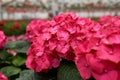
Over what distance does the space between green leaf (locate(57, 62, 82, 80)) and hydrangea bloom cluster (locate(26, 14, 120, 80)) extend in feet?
0.11

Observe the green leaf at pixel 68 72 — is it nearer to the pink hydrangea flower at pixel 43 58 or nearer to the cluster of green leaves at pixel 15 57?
the pink hydrangea flower at pixel 43 58

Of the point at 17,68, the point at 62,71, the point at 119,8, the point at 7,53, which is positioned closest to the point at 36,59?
the point at 62,71

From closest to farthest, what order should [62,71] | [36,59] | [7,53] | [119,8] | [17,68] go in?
[62,71] < [36,59] < [17,68] < [7,53] < [119,8]

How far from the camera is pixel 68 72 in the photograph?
1.82 meters

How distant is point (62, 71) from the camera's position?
185cm

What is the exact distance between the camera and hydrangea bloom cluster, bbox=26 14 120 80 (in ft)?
4.66

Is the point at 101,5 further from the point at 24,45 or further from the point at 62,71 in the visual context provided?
the point at 62,71

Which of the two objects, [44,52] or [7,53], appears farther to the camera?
[7,53]

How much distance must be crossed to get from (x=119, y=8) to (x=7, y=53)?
36.9ft

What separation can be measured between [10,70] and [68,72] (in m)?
1.01

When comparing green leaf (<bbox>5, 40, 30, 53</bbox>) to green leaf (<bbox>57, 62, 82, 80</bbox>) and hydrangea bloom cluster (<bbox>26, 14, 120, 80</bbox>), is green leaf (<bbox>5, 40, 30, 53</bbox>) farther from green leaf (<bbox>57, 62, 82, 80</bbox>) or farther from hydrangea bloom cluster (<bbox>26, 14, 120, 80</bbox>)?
green leaf (<bbox>57, 62, 82, 80</bbox>)

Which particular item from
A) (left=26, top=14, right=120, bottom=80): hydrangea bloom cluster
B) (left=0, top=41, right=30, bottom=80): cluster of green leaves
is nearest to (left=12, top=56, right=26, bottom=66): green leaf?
(left=0, top=41, right=30, bottom=80): cluster of green leaves

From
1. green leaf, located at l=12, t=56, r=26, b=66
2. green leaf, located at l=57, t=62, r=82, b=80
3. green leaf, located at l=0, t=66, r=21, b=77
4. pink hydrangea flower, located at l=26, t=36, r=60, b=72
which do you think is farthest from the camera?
green leaf, located at l=12, t=56, r=26, b=66

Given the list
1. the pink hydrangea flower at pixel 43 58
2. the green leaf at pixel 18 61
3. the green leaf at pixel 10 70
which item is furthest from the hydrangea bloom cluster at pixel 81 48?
the green leaf at pixel 18 61
